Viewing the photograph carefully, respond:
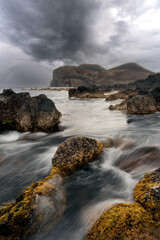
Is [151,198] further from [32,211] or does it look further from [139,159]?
[139,159]

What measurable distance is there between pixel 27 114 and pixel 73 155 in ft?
14.1

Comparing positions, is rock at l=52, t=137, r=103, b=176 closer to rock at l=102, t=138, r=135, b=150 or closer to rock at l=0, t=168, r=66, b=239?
rock at l=0, t=168, r=66, b=239

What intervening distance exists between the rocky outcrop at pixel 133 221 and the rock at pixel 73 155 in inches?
52.2

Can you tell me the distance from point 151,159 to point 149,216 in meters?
2.24

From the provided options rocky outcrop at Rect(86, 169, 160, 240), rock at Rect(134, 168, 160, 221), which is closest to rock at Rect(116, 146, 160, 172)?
rock at Rect(134, 168, 160, 221)

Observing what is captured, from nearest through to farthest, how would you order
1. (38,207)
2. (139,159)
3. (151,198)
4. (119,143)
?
(151,198) < (38,207) < (139,159) < (119,143)

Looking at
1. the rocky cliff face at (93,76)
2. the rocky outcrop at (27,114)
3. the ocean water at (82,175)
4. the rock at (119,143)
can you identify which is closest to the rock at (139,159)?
the ocean water at (82,175)

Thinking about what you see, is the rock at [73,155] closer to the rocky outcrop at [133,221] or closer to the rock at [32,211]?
the rock at [32,211]

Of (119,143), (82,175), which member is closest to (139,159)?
(119,143)

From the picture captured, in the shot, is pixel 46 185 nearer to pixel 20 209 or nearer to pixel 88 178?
pixel 20 209

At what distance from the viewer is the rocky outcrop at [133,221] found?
1.44m

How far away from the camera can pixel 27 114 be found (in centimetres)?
628

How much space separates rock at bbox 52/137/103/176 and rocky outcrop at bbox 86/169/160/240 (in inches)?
52.2

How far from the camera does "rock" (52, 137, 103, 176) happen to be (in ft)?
9.41
